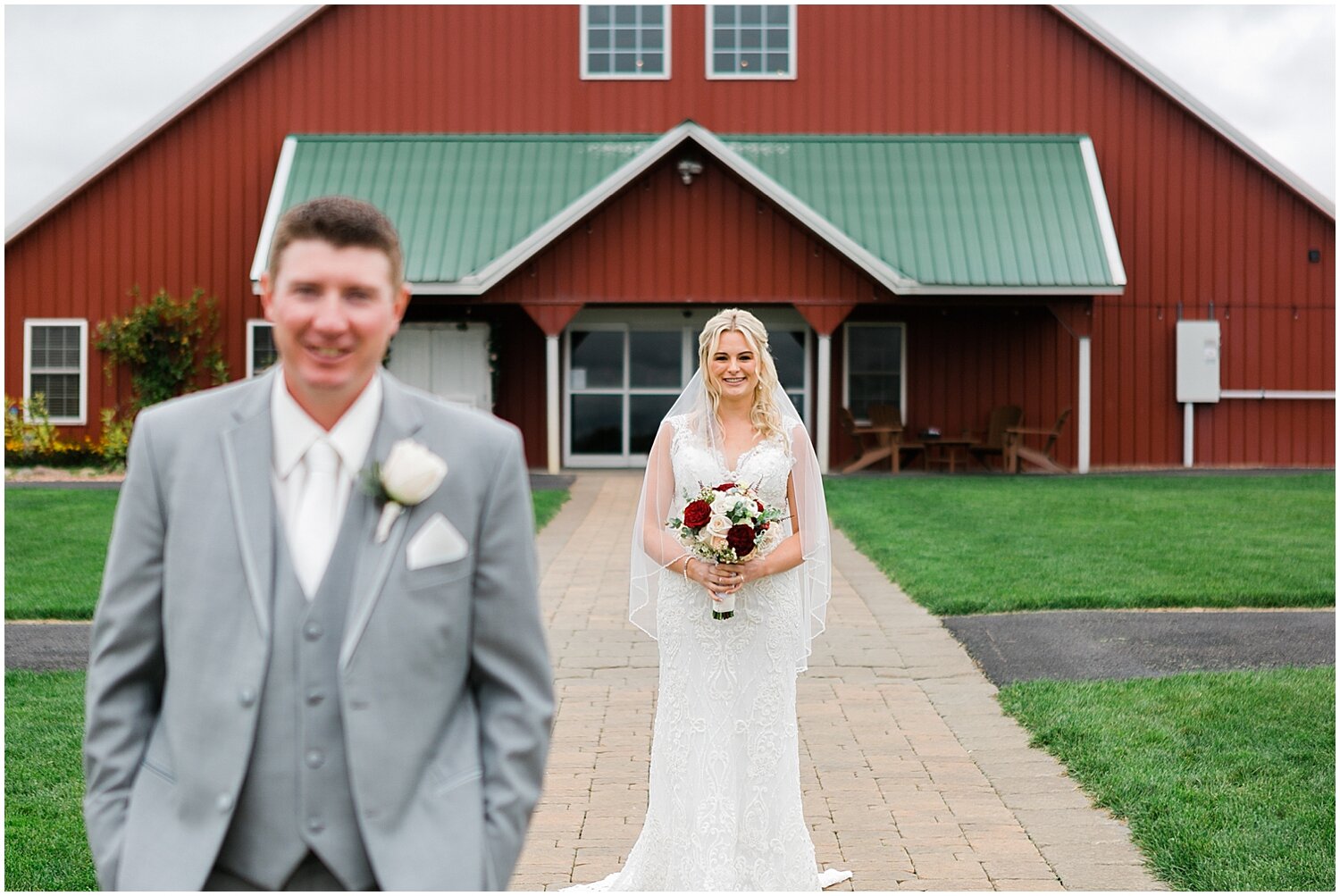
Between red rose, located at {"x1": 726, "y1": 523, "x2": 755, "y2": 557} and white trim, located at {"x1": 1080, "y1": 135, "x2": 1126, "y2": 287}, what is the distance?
16.4 meters

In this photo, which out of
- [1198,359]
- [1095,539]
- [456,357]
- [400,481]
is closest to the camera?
[400,481]

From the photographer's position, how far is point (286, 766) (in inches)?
96.4

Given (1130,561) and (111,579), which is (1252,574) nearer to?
(1130,561)

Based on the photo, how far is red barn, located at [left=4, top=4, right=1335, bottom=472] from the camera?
71.8 feet

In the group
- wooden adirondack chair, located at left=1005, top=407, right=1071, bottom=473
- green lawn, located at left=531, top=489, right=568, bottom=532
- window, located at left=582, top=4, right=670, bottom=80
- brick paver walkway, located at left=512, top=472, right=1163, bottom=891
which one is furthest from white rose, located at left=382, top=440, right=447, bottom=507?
window, located at left=582, top=4, right=670, bottom=80

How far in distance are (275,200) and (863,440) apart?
33.3ft

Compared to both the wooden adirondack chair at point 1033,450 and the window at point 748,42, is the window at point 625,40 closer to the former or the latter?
the window at point 748,42

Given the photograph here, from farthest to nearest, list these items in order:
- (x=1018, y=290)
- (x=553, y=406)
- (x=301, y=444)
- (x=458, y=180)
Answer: (x=458, y=180), (x=553, y=406), (x=1018, y=290), (x=301, y=444)

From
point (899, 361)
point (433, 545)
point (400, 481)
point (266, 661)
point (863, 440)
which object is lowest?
point (863, 440)

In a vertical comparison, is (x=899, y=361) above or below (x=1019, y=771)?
above

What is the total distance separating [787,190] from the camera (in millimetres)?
20953

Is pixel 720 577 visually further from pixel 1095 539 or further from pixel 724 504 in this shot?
pixel 1095 539

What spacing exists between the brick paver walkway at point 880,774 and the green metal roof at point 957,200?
1134 centimetres

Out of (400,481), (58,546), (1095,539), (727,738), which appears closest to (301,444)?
(400,481)
